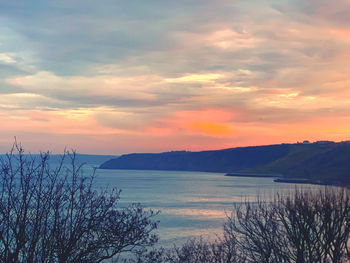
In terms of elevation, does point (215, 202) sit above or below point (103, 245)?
below

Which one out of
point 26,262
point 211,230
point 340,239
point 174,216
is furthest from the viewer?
point 174,216

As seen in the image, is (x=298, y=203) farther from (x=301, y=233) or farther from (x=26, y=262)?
(x=26, y=262)

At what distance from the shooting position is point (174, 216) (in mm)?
75562

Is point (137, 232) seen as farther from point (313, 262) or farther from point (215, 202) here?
point (215, 202)

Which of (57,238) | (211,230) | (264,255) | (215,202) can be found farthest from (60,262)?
(215,202)

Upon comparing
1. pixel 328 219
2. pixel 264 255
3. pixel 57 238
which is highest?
pixel 57 238

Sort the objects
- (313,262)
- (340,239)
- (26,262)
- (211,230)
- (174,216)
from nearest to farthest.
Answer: (26,262) < (340,239) < (313,262) < (211,230) < (174,216)

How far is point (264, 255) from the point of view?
21.7 meters

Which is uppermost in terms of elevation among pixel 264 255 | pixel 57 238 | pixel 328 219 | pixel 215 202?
pixel 57 238

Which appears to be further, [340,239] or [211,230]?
[211,230]

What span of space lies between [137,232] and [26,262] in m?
3.09

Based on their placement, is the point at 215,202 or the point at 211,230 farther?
the point at 215,202

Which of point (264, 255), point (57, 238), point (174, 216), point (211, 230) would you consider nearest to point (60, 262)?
point (57, 238)

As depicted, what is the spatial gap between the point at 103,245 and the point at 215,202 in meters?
95.3
